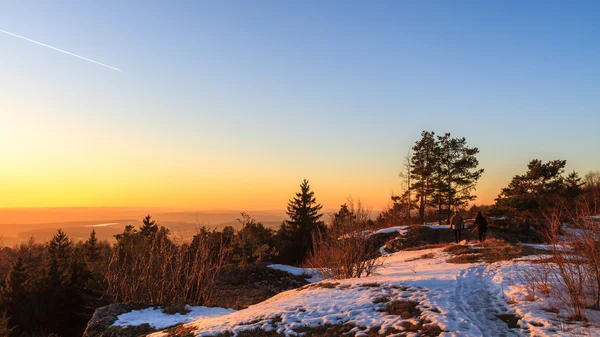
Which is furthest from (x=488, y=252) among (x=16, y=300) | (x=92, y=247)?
(x=92, y=247)

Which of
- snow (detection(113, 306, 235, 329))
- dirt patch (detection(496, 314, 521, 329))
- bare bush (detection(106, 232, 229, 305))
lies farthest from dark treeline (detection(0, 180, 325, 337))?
dirt patch (detection(496, 314, 521, 329))

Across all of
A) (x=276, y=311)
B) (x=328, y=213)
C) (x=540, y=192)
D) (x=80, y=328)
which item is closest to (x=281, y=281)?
(x=328, y=213)

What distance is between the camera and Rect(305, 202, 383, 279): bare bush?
13.6 meters

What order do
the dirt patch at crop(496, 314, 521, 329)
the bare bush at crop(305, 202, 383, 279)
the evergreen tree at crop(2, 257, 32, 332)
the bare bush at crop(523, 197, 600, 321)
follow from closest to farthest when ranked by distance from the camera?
the dirt patch at crop(496, 314, 521, 329) < the bare bush at crop(523, 197, 600, 321) < the bare bush at crop(305, 202, 383, 279) < the evergreen tree at crop(2, 257, 32, 332)

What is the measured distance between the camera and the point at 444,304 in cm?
839

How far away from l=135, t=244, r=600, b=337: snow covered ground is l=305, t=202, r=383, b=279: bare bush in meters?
2.17

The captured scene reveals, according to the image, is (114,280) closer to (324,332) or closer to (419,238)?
(324,332)

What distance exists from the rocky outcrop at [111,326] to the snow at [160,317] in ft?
0.60

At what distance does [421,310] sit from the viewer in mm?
8078

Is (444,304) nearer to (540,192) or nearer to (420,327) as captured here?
(420,327)

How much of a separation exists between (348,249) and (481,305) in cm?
534

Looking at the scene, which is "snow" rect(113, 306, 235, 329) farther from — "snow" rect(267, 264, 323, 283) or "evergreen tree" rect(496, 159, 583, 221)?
"evergreen tree" rect(496, 159, 583, 221)

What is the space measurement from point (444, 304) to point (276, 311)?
12.1 feet

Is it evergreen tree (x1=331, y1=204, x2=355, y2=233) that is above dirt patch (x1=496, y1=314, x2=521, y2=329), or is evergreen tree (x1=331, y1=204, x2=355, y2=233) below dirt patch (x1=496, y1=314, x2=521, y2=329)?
above
